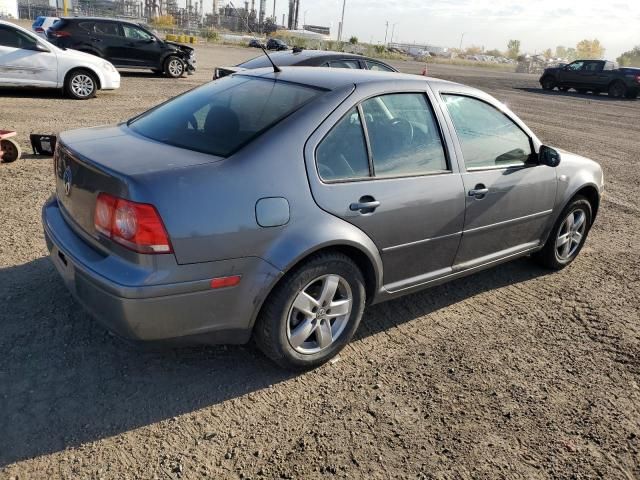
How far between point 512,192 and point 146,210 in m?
2.67

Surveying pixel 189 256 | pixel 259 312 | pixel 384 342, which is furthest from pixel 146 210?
pixel 384 342

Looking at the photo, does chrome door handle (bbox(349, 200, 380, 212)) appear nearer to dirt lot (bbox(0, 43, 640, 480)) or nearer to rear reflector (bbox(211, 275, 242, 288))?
rear reflector (bbox(211, 275, 242, 288))

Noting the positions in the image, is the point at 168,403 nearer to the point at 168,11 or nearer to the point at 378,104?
the point at 378,104

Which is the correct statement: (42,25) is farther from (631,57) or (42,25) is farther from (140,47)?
(631,57)

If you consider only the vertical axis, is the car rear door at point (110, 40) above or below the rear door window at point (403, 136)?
below

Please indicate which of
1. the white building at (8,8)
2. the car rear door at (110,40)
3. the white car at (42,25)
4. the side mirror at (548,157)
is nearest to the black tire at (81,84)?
the car rear door at (110,40)

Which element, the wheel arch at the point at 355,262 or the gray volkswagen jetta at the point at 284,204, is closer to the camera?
the gray volkswagen jetta at the point at 284,204

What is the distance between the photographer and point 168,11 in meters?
83.7

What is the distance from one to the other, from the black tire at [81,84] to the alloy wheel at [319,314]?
1079 cm

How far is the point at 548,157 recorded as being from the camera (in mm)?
4230

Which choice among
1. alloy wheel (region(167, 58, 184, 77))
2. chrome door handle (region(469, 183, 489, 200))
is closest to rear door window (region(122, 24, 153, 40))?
alloy wheel (region(167, 58, 184, 77))

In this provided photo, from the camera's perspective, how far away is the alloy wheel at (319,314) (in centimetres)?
305

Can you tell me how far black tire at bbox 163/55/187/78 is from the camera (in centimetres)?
1789

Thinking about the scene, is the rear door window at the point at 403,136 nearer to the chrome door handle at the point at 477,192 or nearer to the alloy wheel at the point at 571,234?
the chrome door handle at the point at 477,192
